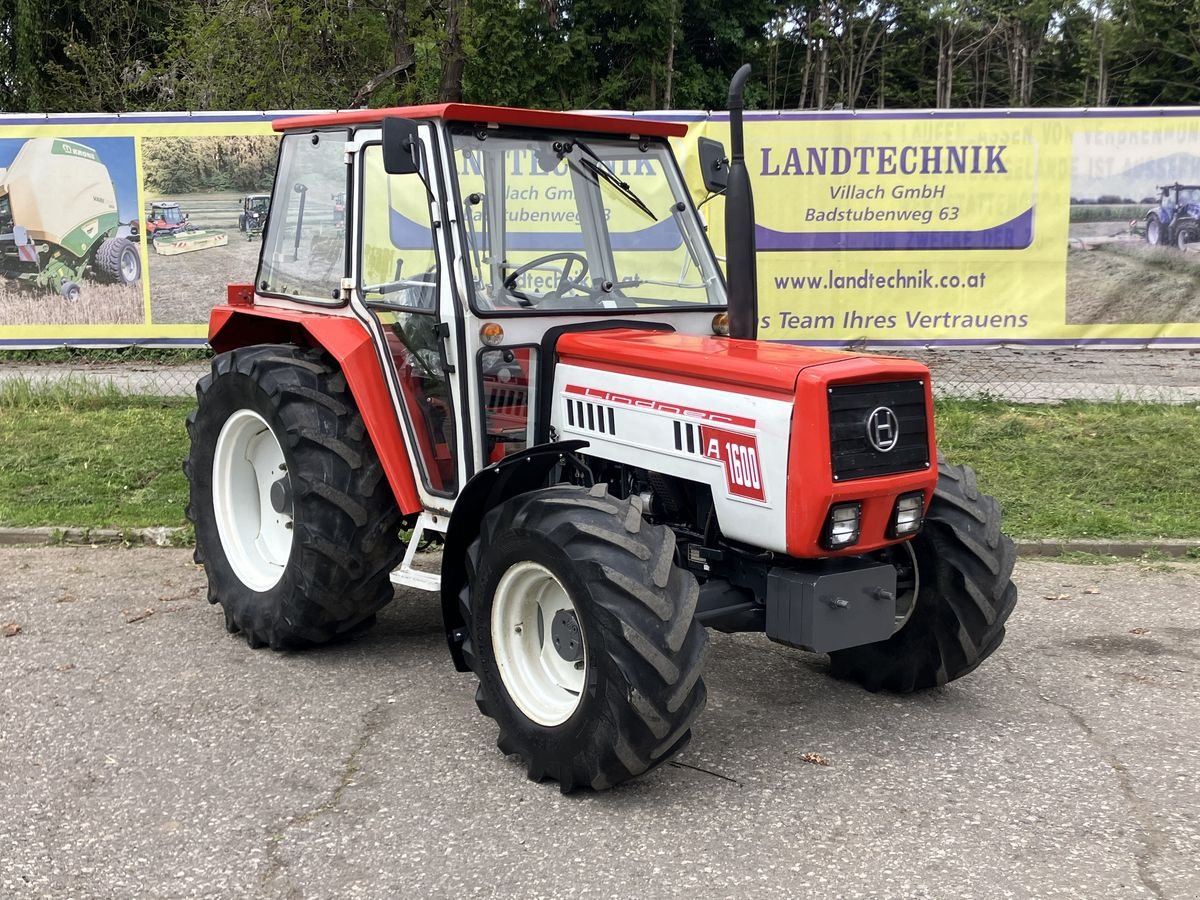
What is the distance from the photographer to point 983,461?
878 cm

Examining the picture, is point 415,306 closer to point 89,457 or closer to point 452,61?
point 89,457

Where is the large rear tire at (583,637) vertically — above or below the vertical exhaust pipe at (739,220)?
below

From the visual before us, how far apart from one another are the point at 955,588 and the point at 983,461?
424 cm

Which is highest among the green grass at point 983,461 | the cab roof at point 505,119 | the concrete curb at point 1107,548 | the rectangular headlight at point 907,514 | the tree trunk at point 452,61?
the tree trunk at point 452,61

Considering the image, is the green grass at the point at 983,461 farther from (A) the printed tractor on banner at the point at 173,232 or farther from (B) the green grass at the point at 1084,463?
(A) the printed tractor on banner at the point at 173,232

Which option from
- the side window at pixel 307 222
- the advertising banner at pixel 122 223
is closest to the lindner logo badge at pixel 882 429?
the side window at pixel 307 222

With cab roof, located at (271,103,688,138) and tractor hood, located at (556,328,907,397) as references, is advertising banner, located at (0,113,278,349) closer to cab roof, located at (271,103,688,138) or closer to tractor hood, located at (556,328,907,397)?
cab roof, located at (271,103,688,138)

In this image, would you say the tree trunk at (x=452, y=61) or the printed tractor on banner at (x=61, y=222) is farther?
the tree trunk at (x=452, y=61)

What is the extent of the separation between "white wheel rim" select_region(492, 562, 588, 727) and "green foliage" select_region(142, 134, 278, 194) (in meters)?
7.89

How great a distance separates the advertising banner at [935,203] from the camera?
1091 centimetres

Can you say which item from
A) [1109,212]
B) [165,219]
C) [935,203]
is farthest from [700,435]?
[165,219]

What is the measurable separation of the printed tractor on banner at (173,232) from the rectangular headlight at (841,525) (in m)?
8.71

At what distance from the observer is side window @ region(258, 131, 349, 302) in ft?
18.5

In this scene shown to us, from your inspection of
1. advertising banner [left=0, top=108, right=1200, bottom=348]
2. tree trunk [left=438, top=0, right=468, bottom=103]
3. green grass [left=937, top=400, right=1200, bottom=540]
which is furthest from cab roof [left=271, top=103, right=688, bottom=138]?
tree trunk [left=438, top=0, right=468, bottom=103]
